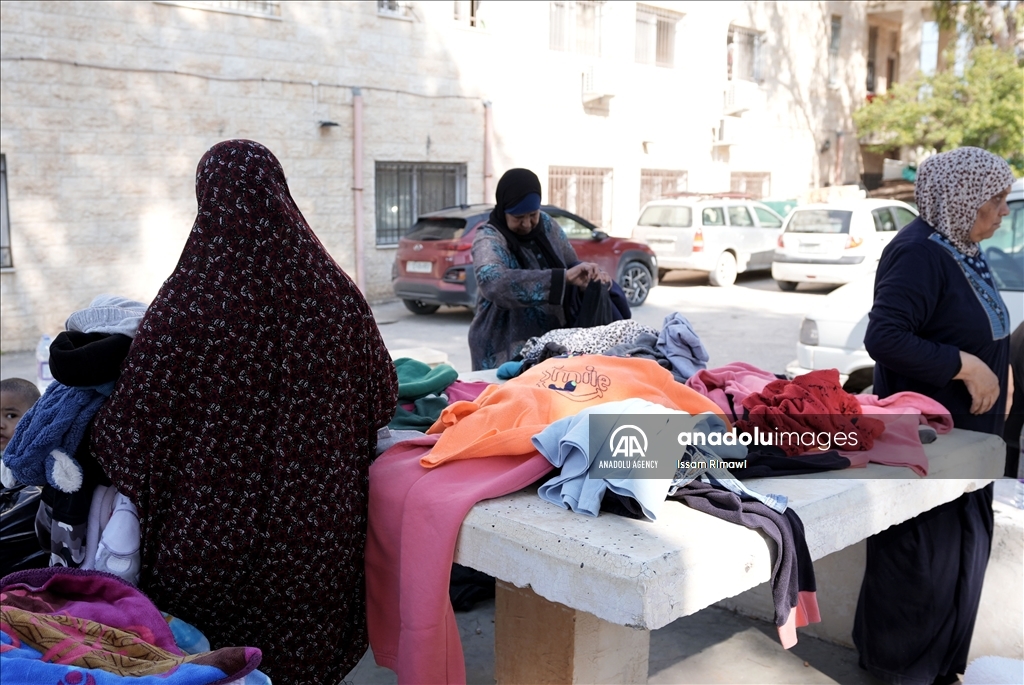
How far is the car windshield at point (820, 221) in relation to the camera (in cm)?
1564

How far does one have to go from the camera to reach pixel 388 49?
14570 mm

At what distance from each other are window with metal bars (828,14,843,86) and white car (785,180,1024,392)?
68.2ft

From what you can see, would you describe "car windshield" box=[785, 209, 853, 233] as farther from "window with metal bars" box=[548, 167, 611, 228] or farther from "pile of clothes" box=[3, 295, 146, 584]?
"pile of clothes" box=[3, 295, 146, 584]

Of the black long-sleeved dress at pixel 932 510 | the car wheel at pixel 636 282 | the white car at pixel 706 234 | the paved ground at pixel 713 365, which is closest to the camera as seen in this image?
the black long-sleeved dress at pixel 932 510

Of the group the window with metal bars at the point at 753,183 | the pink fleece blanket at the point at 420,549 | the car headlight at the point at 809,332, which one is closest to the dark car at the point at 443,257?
the car headlight at the point at 809,332

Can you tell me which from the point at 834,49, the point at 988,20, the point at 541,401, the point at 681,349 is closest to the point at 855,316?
the point at 681,349

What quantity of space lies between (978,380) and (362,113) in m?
12.2

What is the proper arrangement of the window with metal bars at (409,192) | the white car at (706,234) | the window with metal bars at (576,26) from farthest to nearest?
the window with metal bars at (576,26)
the white car at (706,234)
the window with metal bars at (409,192)

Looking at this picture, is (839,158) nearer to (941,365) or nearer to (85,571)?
(941,365)

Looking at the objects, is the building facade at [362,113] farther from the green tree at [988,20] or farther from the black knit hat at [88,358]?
the black knit hat at [88,358]

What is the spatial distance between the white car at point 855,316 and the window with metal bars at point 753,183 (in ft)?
54.8

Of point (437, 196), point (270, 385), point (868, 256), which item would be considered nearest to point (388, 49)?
point (437, 196)

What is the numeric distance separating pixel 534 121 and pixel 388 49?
3590 mm

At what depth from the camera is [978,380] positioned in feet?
11.1
